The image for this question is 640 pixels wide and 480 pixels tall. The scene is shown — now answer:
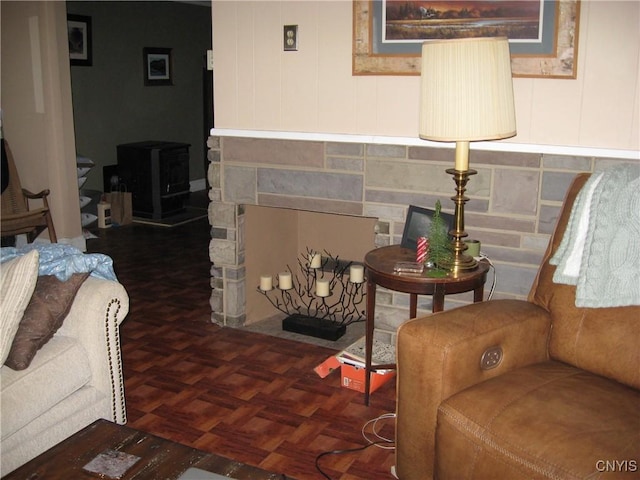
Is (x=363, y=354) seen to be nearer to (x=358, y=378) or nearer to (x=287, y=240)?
(x=358, y=378)

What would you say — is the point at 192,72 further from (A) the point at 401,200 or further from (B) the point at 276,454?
(B) the point at 276,454

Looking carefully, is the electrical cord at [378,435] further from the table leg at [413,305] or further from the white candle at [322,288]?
the white candle at [322,288]

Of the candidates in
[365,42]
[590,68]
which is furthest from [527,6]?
[365,42]

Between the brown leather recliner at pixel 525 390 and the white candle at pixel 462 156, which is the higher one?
the white candle at pixel 462 156

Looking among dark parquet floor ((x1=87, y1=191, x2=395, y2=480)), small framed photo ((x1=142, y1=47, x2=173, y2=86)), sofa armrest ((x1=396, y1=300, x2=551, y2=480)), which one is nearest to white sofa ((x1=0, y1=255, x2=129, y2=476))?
dark parquet floor ((x1=87, y1=191, x2=395, y2=480))

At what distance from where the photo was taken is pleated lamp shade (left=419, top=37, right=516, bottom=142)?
224 cm

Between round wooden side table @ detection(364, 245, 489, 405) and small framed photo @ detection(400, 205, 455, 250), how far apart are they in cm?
7

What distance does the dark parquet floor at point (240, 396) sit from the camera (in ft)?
8.04

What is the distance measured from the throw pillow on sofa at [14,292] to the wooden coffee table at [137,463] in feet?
1.74

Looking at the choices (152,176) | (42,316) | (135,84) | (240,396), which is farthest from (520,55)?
(135,84)

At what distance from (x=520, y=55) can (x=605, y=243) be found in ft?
3.21

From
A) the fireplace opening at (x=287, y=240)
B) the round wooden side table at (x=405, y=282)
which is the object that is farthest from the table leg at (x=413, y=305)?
the fireplace opening at (x=287, y=240)

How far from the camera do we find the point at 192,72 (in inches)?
307

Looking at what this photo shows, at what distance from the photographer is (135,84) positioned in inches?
274
